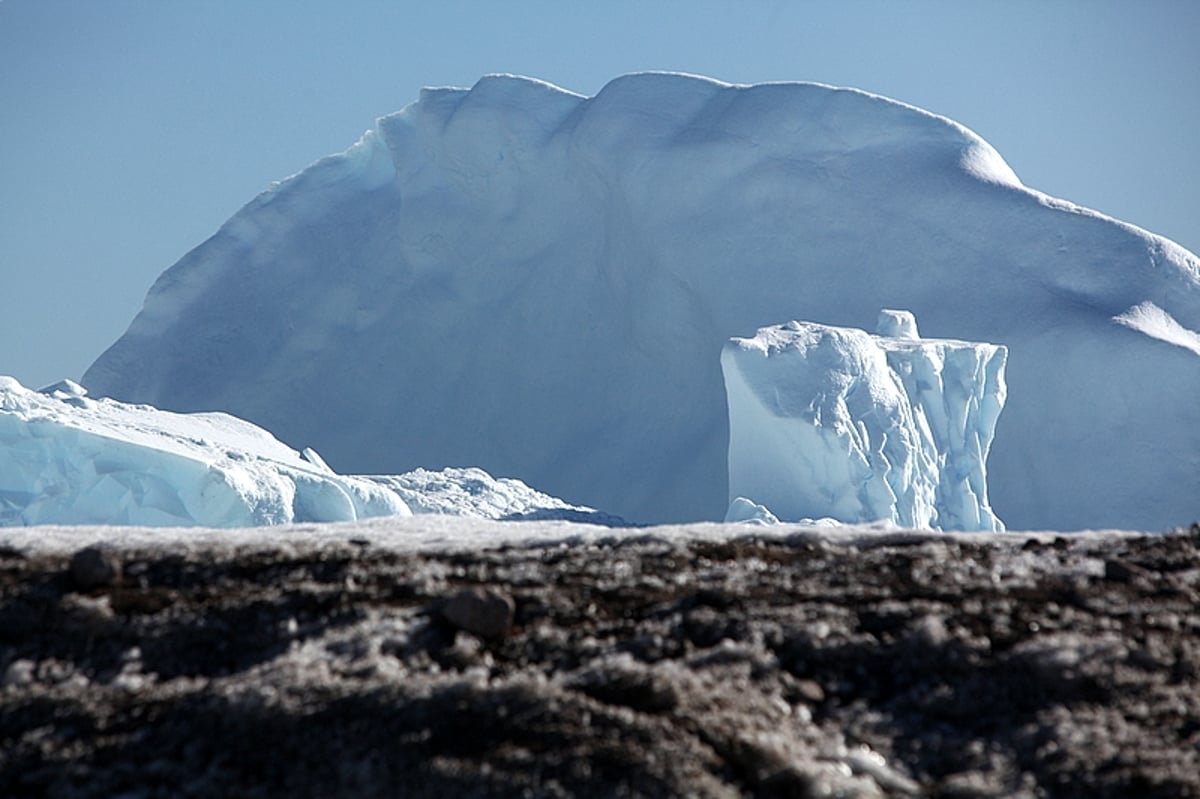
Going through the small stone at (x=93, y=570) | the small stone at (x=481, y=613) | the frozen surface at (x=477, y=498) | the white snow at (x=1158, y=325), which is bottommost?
the frozen surface at (x=477, y=498)

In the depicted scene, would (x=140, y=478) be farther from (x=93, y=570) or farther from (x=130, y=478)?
(x=93, y=570)

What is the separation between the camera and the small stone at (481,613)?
2.93 meters

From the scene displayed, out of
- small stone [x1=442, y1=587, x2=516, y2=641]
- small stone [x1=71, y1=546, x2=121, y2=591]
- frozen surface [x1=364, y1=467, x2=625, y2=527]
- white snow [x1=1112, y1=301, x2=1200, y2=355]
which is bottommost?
frozen surface [x1=364, y1=467, x2=625, y2=527]

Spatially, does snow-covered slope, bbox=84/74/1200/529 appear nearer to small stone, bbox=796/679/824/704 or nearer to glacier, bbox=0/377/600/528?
glacier, bbox=0/377/600/528

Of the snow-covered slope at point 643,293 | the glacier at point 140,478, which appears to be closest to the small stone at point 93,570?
the glacier at point 140,478

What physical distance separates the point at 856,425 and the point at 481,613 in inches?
557

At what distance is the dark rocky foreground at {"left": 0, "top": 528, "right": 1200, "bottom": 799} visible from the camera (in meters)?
2.34

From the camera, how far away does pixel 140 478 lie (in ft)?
47.6

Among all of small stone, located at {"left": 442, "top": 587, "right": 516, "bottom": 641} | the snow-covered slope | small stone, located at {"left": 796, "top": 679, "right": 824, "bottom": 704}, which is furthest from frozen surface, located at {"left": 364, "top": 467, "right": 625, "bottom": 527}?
small stone, located at {"left": 796, "top": 679, "right": 824, "bottom": 704}

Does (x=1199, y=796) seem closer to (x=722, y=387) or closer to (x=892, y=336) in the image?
(x=892, y=336)

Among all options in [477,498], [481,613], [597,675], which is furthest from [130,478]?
[597,675]

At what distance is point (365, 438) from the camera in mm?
25406

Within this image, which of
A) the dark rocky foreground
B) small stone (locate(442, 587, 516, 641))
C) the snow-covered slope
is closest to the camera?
the dark rocky foreground

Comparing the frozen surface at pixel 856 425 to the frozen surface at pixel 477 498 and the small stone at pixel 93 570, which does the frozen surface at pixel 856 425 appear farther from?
the small stone at pixel 93 570
